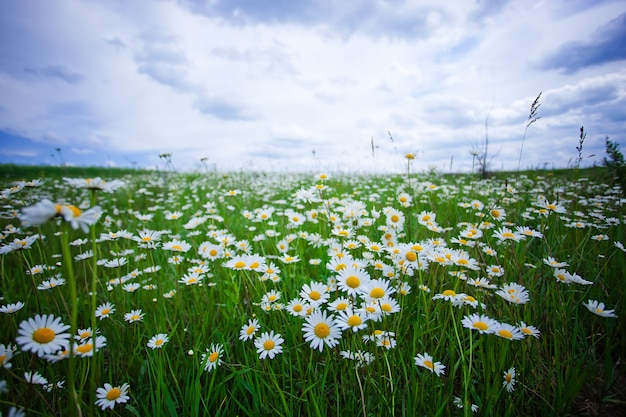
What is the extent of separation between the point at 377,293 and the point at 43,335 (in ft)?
4.53

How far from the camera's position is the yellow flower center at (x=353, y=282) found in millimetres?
1439

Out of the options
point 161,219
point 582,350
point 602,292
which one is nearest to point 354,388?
point 582,350

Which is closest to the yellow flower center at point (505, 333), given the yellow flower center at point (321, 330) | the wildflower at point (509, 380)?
the wildflower at point (509, 380)

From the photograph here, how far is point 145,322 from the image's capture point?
1.97 metres

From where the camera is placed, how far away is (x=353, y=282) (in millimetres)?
1445

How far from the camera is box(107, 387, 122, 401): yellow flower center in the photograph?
1315 millimetres

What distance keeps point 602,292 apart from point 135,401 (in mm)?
2968

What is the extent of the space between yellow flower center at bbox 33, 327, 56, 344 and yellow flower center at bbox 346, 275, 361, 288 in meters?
1.26

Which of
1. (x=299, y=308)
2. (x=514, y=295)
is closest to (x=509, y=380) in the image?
(x=514, y=295)

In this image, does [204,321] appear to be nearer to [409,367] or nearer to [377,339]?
[377,339]

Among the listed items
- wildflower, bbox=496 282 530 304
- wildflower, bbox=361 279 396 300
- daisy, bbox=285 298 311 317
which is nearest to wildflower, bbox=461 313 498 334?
wildflower, bbox=496 282 530 304

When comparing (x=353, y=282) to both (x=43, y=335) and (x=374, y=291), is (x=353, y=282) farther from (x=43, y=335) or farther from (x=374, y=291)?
(x=43, y=335)

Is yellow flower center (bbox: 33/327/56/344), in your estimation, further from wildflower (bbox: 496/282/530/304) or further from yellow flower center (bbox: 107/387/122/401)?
wildflower (bbox: 496/282/530/304)

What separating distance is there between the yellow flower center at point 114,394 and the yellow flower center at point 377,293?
1.25m
